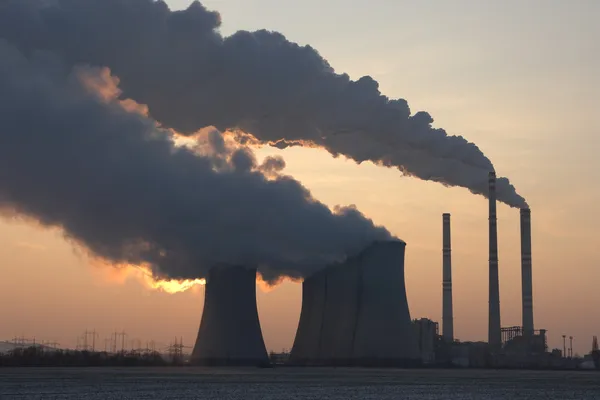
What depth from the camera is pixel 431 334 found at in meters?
111

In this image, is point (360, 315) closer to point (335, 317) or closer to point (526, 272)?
point (335, 317)

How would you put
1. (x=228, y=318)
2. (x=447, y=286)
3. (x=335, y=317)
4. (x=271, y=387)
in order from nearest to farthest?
(x=271, y=387) → (x=228, y=318) → (x=335, y=317) → (x=447, y=286)

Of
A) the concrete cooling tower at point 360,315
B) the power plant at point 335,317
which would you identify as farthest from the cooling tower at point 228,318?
the concrete cooling tower at point 360,315

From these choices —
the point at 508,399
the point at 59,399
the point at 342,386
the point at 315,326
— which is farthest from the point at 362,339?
the point at 59,399

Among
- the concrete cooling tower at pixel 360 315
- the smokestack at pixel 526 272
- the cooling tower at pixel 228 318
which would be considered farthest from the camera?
the smokestack at pixel 526 272

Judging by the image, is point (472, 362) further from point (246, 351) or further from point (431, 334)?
point (246, 351)

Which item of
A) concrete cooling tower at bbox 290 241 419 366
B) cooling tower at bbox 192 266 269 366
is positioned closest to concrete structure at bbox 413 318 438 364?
concrete cooling tower at bbox 290 241 419 366

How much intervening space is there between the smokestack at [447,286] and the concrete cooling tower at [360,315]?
22.1 m

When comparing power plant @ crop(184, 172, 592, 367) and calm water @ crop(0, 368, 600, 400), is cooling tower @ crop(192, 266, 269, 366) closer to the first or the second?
power plant @ crop(184, 172, 592, 367)

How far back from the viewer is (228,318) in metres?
78.2

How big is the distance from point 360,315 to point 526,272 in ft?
87.8

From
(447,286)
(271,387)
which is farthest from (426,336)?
(271,387)

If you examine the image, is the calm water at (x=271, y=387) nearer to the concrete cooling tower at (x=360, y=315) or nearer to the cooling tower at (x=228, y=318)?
the cooling tower at (x=228, y=318)

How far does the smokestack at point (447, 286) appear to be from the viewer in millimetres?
108875
